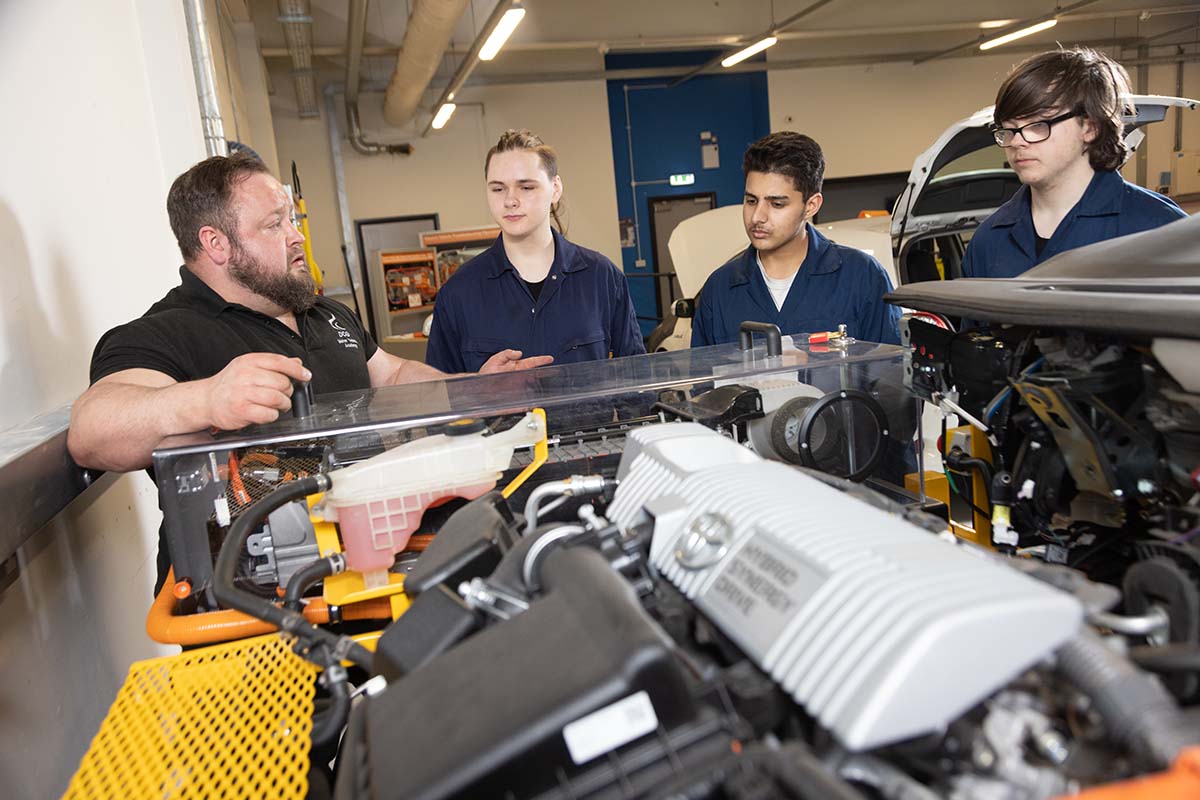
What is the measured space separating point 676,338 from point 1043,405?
479 cm

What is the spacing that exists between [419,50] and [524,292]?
6330mm

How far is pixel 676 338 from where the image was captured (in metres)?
6.15

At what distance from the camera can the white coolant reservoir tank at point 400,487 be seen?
1.38 meters

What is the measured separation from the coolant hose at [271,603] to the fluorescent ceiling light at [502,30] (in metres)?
6.55

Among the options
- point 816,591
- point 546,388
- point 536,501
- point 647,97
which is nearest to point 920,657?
point 816,591

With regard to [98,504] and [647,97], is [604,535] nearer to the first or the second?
[98,504]

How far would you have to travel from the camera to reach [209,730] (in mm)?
1079

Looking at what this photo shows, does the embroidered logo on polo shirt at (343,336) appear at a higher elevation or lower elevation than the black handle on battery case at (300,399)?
higher

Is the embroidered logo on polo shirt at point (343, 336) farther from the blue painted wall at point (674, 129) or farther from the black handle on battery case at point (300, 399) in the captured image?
the blue painted wall at point (674, 129)

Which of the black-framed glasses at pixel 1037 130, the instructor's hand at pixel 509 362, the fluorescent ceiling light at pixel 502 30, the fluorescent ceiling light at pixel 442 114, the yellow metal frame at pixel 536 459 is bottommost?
the yellow metal frame at pixel 536 459

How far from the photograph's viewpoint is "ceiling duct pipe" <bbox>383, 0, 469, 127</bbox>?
7.33 m

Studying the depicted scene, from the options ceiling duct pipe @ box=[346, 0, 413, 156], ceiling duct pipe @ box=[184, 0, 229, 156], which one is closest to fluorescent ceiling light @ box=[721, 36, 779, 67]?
ceiling duct pipe @ box=[346, 0, 413, 156]

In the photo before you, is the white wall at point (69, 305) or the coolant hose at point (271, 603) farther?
the white wall at point (69, 305)

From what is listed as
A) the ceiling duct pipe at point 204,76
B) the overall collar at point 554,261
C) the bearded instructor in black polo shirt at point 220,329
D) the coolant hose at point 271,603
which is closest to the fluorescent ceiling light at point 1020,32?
the overall collar at point 554,261
